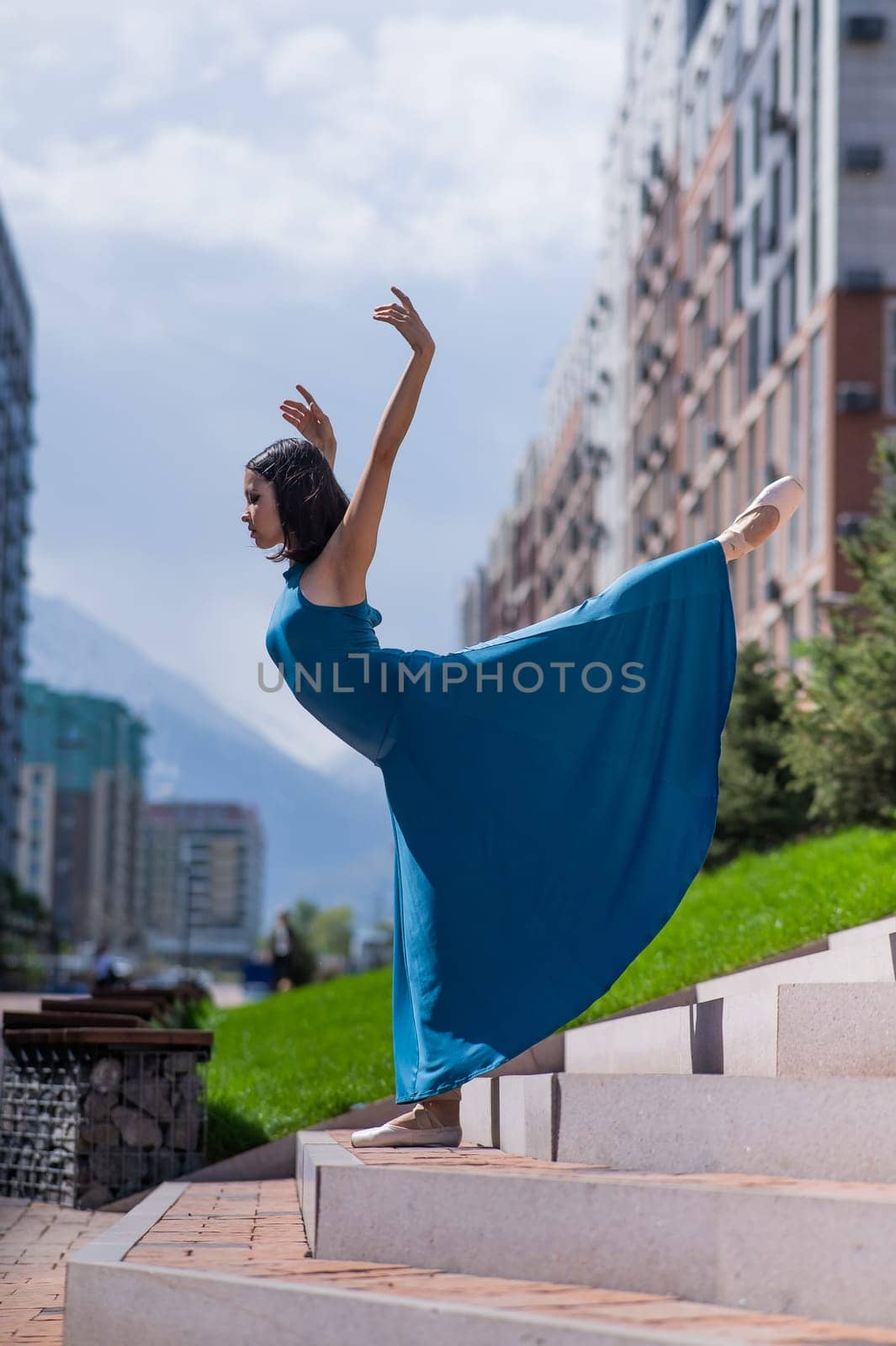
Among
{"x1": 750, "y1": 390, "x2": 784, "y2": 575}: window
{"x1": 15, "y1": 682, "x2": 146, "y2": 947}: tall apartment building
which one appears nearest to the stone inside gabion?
{"x1": 750, "y1": 390, "x2": 784, "y2": 575}: window

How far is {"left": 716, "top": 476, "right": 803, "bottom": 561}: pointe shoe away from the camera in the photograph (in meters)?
5.46

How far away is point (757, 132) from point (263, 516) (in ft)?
134

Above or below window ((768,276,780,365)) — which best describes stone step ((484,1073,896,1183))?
below

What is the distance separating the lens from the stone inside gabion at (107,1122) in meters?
8.14

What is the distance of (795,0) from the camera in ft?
132

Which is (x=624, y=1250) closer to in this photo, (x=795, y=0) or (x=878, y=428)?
(x=878, y=428)

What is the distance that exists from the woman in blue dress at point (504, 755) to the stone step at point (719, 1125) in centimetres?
29

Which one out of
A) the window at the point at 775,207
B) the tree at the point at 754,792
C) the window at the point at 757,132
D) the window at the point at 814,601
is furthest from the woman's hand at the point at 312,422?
the window at the point at 757,132

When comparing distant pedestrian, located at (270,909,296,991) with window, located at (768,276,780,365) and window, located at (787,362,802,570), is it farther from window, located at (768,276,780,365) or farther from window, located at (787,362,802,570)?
window, located at (768,276,780,365)

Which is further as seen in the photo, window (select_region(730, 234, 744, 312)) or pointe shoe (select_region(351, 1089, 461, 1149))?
window (select_region(730, 234, 744, 312))

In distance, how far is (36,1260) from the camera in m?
6.24

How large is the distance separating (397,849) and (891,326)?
33229 mm

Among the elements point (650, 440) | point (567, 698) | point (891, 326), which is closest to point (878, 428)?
point (891, 326)

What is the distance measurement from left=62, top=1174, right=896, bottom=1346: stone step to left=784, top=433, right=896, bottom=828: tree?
11475mm
